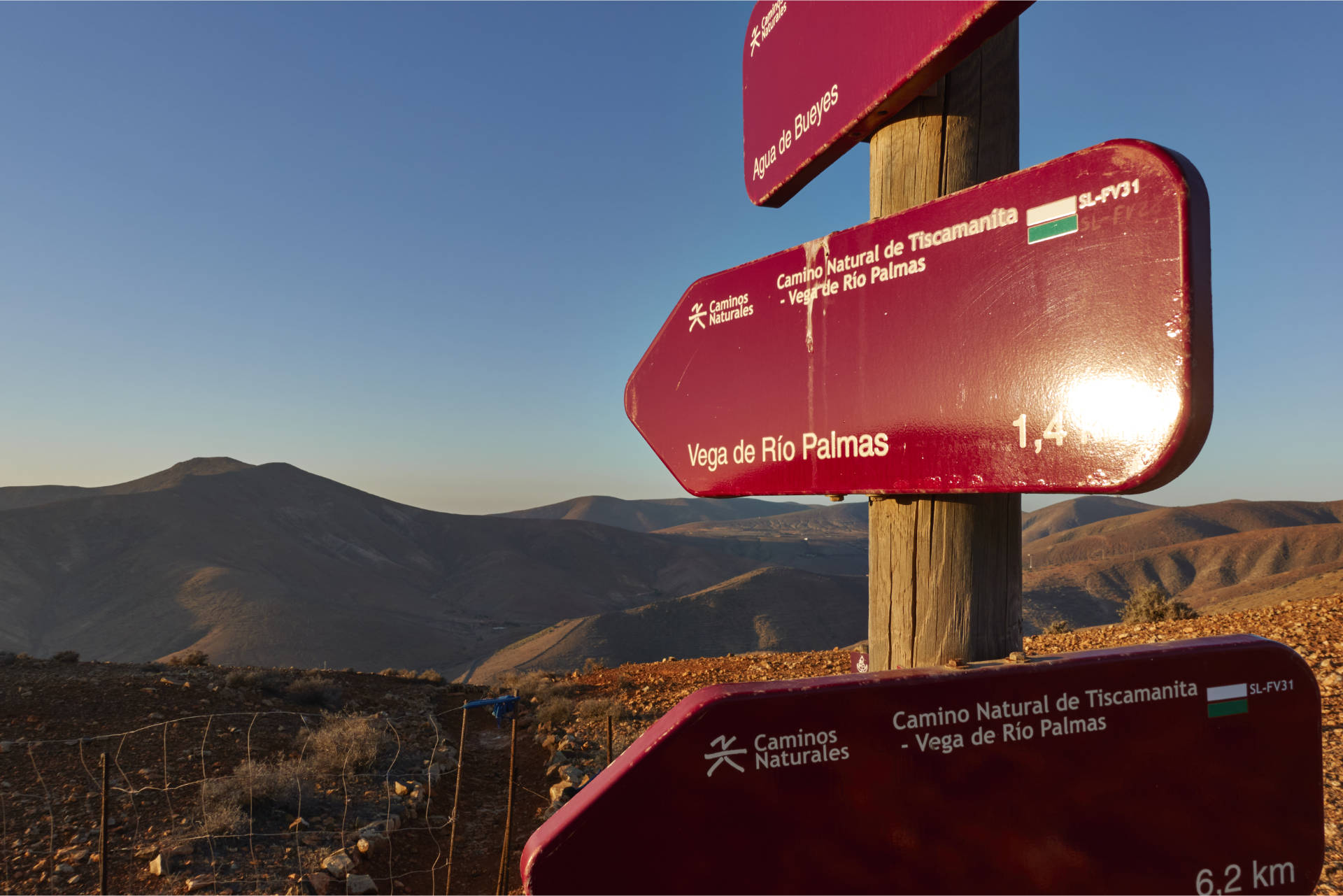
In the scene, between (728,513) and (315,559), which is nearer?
(315,559)

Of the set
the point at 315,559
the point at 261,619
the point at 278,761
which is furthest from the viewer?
the point at 315,559

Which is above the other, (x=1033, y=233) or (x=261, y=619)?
(x=1033, y=233)

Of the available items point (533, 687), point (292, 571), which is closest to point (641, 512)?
point (292, 571)

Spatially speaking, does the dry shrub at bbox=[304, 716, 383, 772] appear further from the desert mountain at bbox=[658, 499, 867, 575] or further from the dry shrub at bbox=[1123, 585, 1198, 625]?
the desert mountain at bbox=[658, 499, 867, 575]

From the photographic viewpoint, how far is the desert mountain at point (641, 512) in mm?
144250

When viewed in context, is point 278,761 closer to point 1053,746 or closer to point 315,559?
point 1053,746

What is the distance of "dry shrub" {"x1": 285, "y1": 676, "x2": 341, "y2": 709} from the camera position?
11377 mm

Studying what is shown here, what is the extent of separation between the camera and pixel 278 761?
26.7 ft

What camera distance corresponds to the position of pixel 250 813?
6355 mm

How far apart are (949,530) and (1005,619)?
0.74ft

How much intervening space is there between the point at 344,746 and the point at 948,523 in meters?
9.30

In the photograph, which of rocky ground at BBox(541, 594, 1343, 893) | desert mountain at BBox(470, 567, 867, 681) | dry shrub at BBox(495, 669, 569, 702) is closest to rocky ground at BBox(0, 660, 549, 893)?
dry shrub at BBox(495, 669, 569, 702)

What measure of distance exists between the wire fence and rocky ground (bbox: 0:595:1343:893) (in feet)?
0.07

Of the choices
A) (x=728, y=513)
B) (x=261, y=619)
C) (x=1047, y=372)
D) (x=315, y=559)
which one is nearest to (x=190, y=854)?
(x=1047, y=372)
